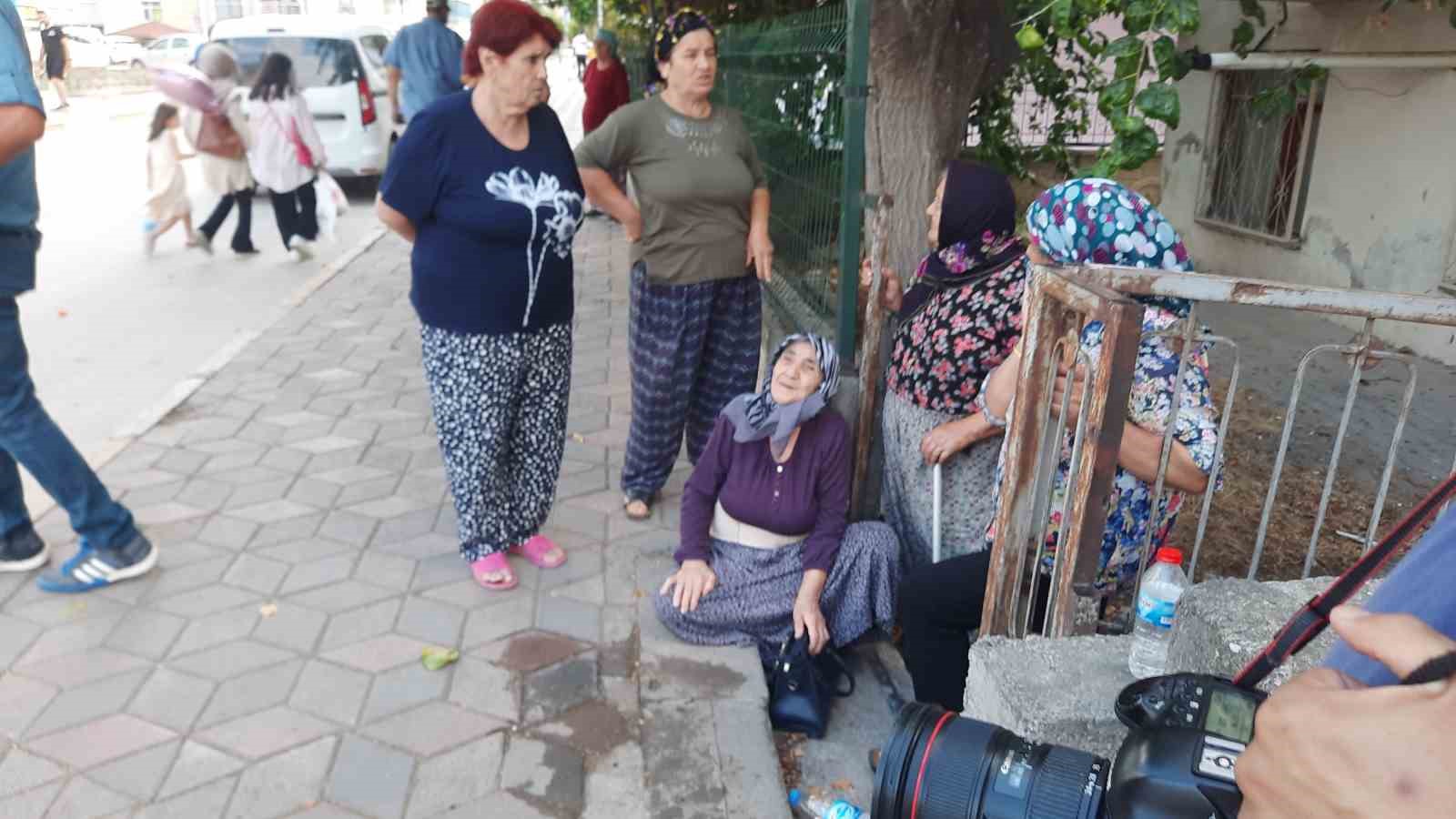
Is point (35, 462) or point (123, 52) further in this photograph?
point (123, 52)

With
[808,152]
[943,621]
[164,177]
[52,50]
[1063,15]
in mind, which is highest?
[1063,15]

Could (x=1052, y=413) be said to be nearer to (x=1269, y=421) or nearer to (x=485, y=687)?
(x=485, y=687)

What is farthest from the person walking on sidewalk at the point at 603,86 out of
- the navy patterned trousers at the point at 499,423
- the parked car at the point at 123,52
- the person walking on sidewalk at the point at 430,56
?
the parked car at the point at 123,52

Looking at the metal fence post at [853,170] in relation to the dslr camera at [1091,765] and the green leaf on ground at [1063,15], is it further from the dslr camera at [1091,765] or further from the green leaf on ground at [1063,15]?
the dslr camera at [1091,765]

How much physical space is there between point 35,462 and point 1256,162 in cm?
865

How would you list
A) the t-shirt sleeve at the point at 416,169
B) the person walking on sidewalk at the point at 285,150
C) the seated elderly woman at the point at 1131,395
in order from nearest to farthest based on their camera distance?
the seated elderly woman at the point at 1131,395, the t-shirt sleeve at the point at 416,169, the person walking on sidewalk at the point at 285,150

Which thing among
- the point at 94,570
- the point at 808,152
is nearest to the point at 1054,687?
the point at 808,152

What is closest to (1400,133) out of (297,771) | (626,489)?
(626,489)

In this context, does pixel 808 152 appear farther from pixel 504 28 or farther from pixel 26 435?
pixel 26 435

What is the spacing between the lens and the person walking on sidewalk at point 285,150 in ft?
26.7

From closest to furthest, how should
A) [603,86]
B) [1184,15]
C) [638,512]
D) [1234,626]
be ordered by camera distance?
1. [1234,626]
2. [1184,15]
3. [638,512]
4. [603,86]

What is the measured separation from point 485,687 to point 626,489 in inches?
47.7

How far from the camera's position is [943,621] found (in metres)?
2.65

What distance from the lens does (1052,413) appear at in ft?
7.32
